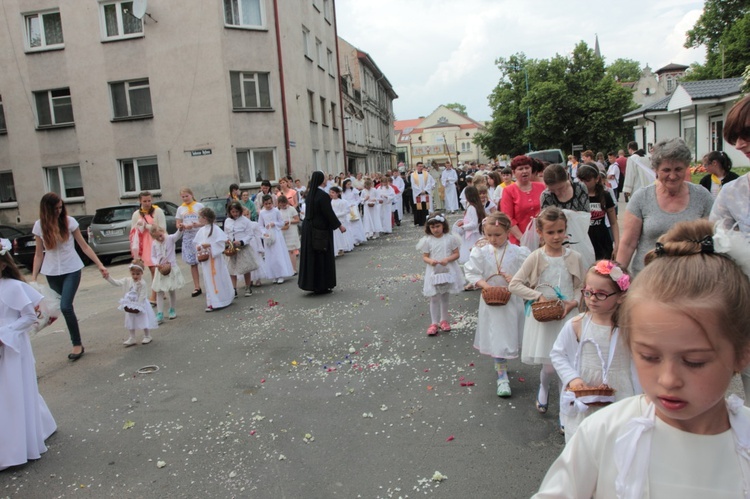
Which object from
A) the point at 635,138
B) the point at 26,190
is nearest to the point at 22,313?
the point at 26,190

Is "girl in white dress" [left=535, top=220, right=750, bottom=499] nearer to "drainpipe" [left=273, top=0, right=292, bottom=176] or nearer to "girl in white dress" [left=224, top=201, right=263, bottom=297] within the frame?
"girl in white dress" [left=224, top=201, right=263, bottom=297]

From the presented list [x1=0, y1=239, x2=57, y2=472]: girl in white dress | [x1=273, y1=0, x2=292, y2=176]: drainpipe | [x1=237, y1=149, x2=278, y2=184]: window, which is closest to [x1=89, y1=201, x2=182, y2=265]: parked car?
[x1=237, y1=149, x2=278, y2=184]: window

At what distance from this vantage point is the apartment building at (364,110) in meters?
39.7

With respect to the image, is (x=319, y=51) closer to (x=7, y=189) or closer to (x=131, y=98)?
(x=131, y=98)

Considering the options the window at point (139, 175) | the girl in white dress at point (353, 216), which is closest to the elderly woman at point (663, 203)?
the girl in white dress at point (353, 216)

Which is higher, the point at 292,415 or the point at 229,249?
the point at 229,249

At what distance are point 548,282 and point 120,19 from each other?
2406cm

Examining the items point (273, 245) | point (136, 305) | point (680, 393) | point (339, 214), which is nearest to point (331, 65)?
point (339, 214)

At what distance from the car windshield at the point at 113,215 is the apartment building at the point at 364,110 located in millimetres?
21833

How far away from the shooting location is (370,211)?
740 inches

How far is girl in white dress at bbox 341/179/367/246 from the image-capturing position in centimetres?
1622

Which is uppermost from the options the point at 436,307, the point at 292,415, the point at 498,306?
the point at 498,306

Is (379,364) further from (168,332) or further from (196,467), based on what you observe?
(168,332)

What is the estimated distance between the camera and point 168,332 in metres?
8.20
